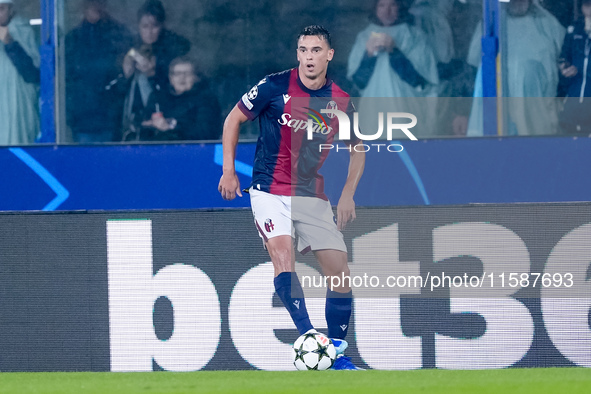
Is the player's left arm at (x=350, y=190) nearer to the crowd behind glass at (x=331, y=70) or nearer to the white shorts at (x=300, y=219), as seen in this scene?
the white shorts at (x=300, y=219)

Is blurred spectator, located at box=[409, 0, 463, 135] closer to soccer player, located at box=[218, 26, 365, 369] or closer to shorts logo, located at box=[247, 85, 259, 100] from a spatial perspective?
soccer player, located at box=[218, 26, 365, 369]

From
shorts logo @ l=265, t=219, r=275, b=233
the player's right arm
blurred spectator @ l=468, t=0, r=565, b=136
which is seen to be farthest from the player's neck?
blurred spectator @ l=468, t=0, r=565, b=136

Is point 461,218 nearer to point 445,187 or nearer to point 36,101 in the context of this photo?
point 445,187

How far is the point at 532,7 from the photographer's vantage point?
7.29 m

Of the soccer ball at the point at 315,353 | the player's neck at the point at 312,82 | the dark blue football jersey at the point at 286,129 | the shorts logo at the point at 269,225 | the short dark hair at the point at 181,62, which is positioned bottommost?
the soccer ball at the point at 315,353

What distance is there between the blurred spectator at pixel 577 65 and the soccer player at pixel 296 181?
1910 mm

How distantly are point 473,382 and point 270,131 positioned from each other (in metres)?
2.25

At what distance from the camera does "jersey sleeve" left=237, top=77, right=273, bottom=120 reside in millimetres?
6000

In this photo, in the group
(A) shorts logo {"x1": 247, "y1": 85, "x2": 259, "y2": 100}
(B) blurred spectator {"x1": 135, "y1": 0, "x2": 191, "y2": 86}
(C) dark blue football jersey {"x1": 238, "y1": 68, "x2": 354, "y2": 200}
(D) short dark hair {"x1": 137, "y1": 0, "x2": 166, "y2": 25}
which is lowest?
(C) dark blue football jersey {"x1": 238, "y1": 68, "x2": 354, "y2": 200}

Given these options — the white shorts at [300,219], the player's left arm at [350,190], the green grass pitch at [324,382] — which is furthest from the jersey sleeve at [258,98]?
the green grass pitch at [324,382]

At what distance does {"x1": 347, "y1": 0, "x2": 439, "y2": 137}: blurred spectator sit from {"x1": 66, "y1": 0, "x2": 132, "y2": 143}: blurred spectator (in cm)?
181

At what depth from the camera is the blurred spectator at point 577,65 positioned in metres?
7.21

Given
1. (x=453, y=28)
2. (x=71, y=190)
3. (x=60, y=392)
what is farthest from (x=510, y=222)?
(x=71, y=190)

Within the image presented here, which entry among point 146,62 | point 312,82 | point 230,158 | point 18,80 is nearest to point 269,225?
point 230,158
